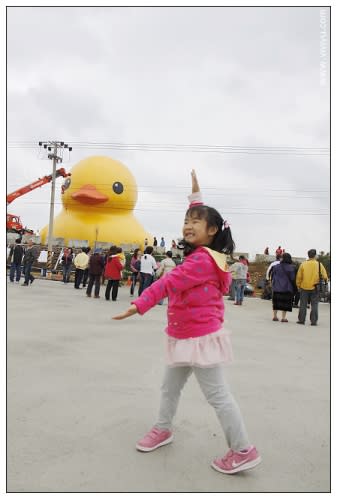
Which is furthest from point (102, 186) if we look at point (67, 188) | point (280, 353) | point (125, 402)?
point (125, 402)

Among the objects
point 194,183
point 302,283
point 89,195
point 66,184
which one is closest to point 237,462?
point 194,183

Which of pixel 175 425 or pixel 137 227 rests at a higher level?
pixel 137 227

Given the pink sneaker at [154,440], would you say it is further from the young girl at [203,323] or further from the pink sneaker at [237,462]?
the pink sneaker at [237,462]

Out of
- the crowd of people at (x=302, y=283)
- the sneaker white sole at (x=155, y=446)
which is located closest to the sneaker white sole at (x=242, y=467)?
the sneaker white sole at (x=155, y=446)

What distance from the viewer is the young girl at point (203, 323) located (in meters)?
2.16

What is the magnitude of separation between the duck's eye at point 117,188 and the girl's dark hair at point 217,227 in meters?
18.0

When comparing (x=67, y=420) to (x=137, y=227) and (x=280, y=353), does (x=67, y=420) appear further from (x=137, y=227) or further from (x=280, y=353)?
(x=137, y=227)

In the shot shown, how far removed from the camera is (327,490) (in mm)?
2059

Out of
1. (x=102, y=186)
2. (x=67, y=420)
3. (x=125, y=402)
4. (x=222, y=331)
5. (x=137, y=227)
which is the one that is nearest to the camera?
(x=222, y=331)

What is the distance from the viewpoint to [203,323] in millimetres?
2227

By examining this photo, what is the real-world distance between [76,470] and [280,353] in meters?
3.58

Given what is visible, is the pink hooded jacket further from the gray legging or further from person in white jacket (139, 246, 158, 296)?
person in white jacket (139, 246, 158, 296)

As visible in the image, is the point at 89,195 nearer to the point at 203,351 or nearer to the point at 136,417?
the point at 136,417

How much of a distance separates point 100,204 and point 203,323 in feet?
60.8
